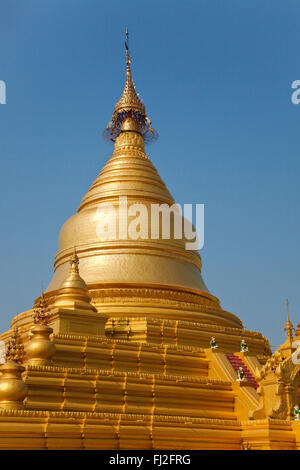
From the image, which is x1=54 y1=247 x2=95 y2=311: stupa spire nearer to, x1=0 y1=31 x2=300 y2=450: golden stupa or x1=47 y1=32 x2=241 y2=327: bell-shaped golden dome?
x1=0 y1=31 x2=300 y2=450: golden stupa

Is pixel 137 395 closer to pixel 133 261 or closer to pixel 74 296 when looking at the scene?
pixel 74 296

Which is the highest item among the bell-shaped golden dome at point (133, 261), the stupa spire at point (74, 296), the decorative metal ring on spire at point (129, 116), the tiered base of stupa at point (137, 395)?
the decorative metal ring on spire at point (129, 116)

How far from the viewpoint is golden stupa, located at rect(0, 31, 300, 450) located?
589 inches

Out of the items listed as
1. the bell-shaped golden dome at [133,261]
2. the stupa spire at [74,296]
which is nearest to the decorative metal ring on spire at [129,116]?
the bell-shaped golden dome at [133,261]

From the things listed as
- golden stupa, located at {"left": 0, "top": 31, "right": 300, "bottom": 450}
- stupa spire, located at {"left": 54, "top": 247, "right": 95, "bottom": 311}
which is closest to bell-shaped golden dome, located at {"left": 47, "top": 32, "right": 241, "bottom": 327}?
golden stupa, located at {"left": 0, "top": 31, "right": 300, "bottom": 450}

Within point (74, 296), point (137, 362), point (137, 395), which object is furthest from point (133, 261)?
point (137, 395)

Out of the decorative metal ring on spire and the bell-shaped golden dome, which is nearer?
the bell-shaped golden dome

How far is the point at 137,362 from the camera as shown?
1855 centimetres

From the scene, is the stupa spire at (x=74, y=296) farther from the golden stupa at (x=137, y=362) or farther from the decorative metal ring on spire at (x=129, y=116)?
the decorative metal ring on spire at (x=129, y=116)

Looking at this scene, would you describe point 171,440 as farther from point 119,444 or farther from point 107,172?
point 107,172

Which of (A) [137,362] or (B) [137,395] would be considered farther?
(A) [137,362]

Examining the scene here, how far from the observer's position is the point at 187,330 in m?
20.9

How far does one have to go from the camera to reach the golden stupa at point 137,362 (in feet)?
49.1

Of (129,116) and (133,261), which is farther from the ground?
(129,116)
